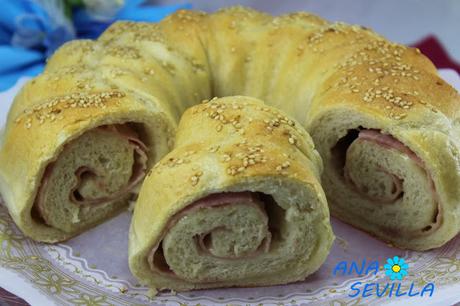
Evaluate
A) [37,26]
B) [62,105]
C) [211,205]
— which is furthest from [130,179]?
[37,26]

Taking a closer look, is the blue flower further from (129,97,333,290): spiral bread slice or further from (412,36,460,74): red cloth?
(412,36,460,74): red cloth

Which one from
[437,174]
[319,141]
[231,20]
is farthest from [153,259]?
[231,20]

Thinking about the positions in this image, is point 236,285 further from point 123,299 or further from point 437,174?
point 437,174

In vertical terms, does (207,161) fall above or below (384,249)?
above

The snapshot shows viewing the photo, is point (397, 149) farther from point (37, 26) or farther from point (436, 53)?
point (37, 26)

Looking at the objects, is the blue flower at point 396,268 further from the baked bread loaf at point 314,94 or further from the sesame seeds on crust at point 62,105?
the sesame seeds on crust at point 62,105

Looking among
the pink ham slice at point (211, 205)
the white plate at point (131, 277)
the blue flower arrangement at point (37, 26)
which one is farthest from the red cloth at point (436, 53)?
the pink ham slice at point (211, 205)

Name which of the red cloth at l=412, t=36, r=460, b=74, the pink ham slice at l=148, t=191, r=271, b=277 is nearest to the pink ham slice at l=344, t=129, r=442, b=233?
the pink ham slice at l=148, t=191, r=271, b=277
